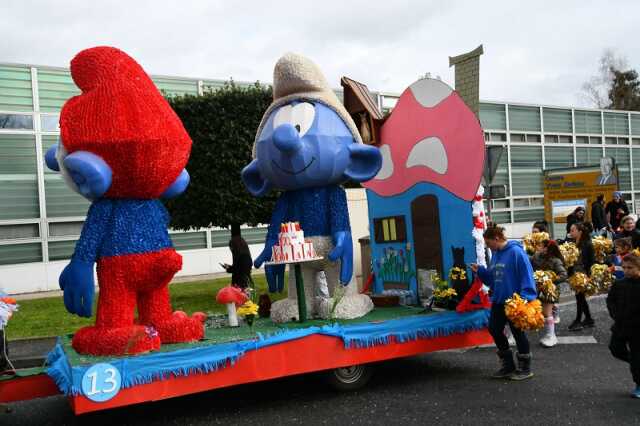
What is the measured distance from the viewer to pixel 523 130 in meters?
26.1

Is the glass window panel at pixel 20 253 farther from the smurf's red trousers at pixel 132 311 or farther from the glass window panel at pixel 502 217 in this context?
the glass window panel at pixel 502 217

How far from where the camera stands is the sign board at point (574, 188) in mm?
16281

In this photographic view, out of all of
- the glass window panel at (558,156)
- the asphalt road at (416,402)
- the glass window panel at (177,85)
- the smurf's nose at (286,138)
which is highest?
the glass window panel at (177,85)


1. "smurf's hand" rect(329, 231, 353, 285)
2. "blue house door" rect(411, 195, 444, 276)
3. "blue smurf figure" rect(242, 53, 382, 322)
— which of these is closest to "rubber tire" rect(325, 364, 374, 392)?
"blue smurf figure" rect(242, 53, 382, 322)

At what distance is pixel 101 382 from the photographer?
13.5 feet

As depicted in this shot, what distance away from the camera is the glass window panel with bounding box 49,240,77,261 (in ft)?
55.7

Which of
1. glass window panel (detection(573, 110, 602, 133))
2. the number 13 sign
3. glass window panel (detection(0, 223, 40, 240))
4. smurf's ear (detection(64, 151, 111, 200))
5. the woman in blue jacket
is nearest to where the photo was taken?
the number 13 sign

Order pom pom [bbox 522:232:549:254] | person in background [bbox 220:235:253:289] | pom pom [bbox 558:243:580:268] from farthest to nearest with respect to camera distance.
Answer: person in background [bbox 220:235:253:289]
pom pom [bbox 522:232:549:254]
pom pom [bbox 558:243:580:268]

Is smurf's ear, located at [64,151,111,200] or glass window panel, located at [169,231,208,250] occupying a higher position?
smurf's ear, located at [64,151,111,200]

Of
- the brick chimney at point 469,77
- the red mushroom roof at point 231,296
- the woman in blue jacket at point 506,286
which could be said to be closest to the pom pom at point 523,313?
the woman in blue jacket at point 506,286

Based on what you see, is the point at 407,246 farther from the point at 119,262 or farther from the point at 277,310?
the point at 119,262

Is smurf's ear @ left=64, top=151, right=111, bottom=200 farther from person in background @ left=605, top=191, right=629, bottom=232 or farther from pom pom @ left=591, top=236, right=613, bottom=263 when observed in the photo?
person in background @ left=605, top=191, right=629, bottom=232

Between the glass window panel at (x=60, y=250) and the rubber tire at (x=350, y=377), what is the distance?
1353cm

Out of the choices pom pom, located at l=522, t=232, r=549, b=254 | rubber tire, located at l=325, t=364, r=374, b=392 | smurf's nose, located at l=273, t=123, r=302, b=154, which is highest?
smurf's nose, located at l=273, t=123, r=302, b=154
